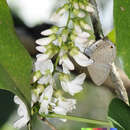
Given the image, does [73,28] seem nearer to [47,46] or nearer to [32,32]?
[47,46]

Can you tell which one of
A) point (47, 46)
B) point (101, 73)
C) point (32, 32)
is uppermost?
point (47, 46)

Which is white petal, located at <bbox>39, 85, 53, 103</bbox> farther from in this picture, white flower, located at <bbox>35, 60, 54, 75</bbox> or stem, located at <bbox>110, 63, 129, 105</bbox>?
stem, located at <bbox>110, 63, 129, 105</bbox>

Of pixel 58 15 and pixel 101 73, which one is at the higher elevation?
pixel 58 15

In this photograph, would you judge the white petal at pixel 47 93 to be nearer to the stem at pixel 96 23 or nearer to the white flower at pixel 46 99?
the white flower at pixel 46 99

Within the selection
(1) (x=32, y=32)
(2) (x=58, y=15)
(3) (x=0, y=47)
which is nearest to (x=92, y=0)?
(2) (x=58, y=15)

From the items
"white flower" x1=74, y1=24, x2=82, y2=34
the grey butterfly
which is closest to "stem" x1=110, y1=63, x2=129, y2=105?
the grey butterfly
